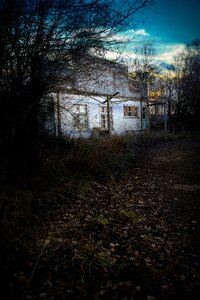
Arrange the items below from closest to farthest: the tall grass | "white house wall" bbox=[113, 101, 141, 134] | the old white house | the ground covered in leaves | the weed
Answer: the ground covered in leaves < the tall grass < the weed < the old white house < "white house wall" bbox=[113, 101, 141, 134]

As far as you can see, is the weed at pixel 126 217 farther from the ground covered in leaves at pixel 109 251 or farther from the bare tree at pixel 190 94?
the bare tree at pixel 190 94

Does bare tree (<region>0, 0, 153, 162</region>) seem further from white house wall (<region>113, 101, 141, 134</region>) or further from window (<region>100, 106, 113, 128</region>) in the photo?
white house wall (<region>113, 101, 141, 134</region>)

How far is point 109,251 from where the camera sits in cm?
351

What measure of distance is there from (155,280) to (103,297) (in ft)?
2.32

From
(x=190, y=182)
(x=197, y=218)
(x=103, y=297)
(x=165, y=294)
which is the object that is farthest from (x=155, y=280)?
(x=190, y=182)

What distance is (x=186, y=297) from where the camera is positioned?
2.69m

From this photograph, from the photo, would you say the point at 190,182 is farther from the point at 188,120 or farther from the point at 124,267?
the point at 188,120

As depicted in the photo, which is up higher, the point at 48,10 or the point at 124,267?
the point at 48,10

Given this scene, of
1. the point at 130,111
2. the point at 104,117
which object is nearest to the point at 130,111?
the point at 130,111

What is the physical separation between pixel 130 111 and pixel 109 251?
18453mm

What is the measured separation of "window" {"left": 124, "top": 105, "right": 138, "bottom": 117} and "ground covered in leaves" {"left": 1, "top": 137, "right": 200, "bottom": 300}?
49.6ft

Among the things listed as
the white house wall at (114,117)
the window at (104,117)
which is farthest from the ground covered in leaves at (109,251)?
the window at (104,117)

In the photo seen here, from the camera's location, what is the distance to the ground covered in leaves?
9.04 feet

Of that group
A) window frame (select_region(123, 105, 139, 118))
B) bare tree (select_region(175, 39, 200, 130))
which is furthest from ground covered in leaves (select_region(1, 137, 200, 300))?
bare tree (select_region(175, 39, 200, 130))
